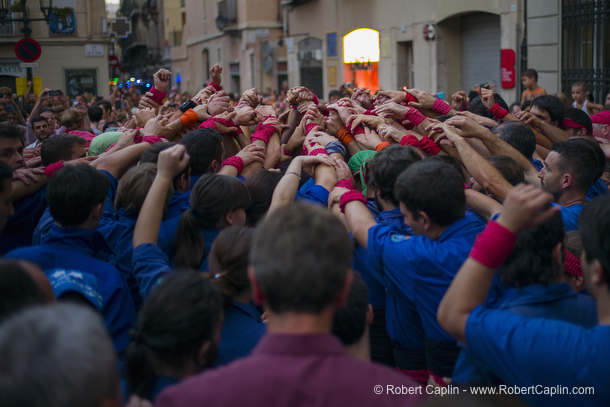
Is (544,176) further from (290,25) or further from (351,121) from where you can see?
(290,25)

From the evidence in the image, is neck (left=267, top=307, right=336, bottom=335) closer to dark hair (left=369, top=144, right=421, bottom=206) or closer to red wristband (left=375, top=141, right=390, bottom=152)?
dark hair (left=369, top=144, right=421, bottom=206)

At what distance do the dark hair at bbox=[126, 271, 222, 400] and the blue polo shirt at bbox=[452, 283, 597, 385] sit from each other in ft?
2.66

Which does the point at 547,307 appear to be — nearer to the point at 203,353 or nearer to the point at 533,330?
the point at 533,330

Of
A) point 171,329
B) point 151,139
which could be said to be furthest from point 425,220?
point 151,139

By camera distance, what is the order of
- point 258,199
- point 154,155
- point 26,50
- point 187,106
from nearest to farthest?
point 258,199
point 154,155
point 187,106
point 26,50

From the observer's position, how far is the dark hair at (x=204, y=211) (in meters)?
2.86

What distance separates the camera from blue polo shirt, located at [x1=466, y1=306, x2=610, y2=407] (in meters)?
1.67

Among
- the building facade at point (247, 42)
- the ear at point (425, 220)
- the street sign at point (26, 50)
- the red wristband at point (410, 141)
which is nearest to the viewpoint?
the ear at point (425, 220)

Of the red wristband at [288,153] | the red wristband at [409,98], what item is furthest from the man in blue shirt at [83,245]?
the red wristband at [409,98]

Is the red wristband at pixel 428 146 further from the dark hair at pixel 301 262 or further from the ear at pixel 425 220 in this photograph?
the dark hair at pixel 301 262

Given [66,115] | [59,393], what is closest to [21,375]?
[59,393]

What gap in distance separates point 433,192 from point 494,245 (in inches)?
24.3

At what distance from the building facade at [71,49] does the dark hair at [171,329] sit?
24419 mm

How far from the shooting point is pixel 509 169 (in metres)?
3.55
